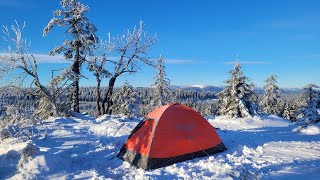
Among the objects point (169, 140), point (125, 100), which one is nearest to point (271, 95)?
point (125, 100)

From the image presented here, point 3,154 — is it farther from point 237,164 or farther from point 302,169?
point 302,169

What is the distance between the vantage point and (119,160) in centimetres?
1188

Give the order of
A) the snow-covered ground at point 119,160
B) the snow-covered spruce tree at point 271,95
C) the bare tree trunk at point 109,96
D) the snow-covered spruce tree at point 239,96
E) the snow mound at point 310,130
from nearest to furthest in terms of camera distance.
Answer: the snow-covered ground at point 119,160, the snow mound at point 310,130, the bare tree trunk at point 109,96, the snow-covered spruce tree at point 239,96, the snow-covered spruce tree at point 271,95

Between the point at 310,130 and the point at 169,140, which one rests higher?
the point at 169,140

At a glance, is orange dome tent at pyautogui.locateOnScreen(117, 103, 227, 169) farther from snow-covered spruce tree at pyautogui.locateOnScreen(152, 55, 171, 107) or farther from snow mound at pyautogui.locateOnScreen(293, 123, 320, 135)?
snow-covered spruce tree at pyautogui.locateOnScreen(152, 55, 171, 107)

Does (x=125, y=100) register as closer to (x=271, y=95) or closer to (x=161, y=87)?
(x=161, y=87)

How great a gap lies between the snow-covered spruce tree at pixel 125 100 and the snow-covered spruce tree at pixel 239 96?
1246 cm

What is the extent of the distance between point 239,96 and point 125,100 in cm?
1516

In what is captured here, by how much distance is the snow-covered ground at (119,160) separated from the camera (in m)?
9.80

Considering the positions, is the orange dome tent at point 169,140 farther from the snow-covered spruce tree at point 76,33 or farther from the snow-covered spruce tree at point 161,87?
the snow-covered spruce tree at point 161,87

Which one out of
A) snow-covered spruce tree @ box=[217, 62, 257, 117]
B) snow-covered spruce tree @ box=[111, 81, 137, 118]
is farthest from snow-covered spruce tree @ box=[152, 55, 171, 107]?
snow-covered spruce tree @ box=[217, 62, 257, 117]

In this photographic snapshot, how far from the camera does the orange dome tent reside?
11188 mm

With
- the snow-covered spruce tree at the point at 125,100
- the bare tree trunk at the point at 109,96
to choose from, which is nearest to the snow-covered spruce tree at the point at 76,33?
the bare tree trunk at the point at 109,96

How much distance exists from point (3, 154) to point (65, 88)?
37.0ft
